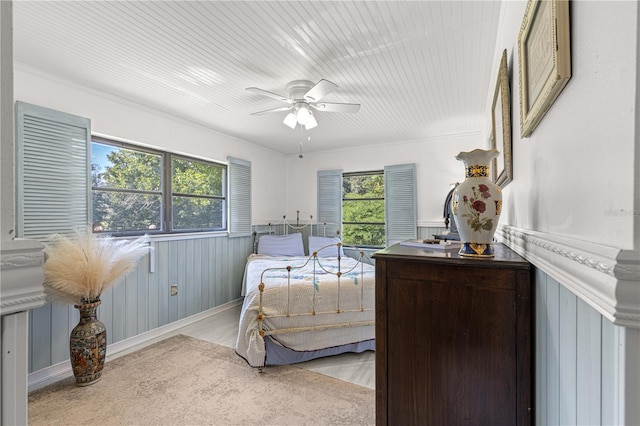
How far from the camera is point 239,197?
439cm

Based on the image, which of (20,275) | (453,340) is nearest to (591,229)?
(453,340)

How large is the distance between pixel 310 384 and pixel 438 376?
5.17ft

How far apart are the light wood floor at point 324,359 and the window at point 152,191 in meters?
1.24

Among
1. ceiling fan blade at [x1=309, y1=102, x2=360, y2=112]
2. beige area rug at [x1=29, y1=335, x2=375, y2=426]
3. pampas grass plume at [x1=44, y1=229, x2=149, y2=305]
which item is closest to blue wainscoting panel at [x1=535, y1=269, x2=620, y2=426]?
beige area rug at [x1=29, y1=335, x2=375, y2=426]

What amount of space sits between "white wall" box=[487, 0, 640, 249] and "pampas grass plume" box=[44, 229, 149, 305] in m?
2.88

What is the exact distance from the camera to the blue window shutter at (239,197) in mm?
4250

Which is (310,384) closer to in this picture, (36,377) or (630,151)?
(36,377)

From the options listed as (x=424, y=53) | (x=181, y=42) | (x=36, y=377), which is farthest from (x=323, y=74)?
(x=36, y=377)

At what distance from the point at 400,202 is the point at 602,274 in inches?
164

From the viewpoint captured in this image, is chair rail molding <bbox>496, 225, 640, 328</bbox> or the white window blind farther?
the white window blind

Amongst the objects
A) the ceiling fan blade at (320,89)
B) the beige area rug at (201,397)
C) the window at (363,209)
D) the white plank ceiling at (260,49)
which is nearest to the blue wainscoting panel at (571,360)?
the beige area rug at (201,397)

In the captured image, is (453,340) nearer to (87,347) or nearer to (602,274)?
(602,274)

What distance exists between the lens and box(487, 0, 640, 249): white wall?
0.41 m

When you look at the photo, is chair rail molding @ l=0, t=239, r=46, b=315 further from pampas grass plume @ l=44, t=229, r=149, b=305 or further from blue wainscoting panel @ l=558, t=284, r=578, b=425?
pampas grass plume @ l=44, t=229, r=149, b=305
